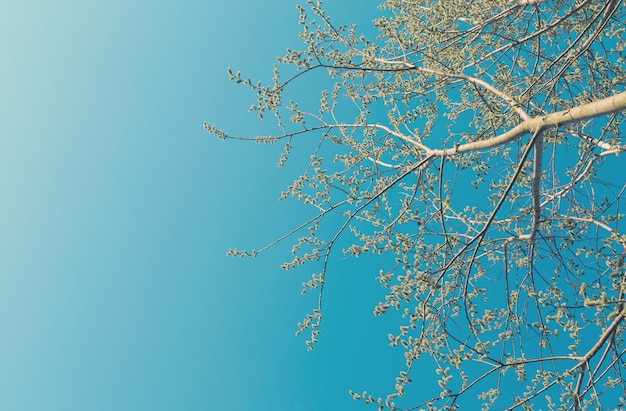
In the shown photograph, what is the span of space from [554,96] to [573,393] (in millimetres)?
2603

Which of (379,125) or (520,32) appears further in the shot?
(520,32)

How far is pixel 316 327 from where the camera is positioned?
13.2 feet

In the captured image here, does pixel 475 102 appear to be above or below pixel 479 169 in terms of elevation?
above

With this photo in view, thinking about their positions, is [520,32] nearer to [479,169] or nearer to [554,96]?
[554,96]

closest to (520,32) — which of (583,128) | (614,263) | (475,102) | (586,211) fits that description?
(475,102)

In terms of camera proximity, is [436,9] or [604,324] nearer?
[604,324]

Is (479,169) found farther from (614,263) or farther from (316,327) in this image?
(316,327)

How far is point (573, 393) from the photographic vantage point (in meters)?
3.11

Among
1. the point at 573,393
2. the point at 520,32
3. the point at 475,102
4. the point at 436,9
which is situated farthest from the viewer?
the point at 520,32

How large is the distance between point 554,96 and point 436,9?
1304 mm

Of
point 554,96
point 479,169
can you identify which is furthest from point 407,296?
point 554,96

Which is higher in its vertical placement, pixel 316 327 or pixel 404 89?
pixel 404 89

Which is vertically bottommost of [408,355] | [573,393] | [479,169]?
[573,393]

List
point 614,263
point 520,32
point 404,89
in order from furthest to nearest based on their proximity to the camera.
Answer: point 520,32, point 404,89, point 614,263
